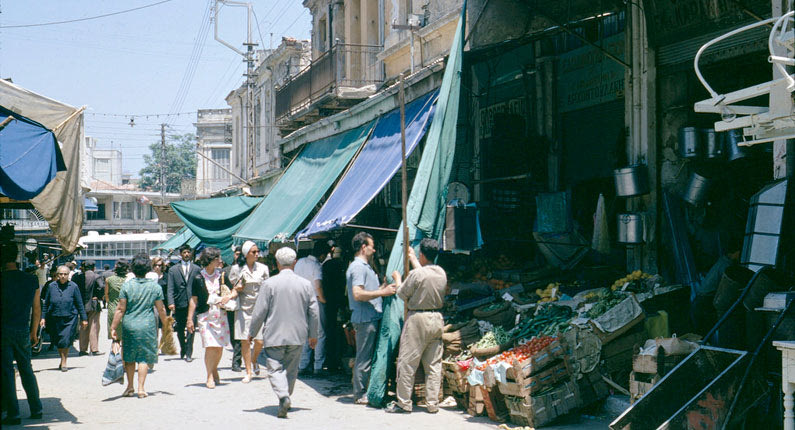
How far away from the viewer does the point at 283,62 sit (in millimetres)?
32188

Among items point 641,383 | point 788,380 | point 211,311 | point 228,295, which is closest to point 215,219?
point 228,295

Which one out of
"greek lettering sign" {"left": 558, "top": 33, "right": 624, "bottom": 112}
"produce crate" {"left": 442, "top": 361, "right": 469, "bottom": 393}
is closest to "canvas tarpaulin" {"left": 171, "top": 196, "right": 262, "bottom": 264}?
"greek lettering sign" {"left": 558, "top": 33, "right": 624, "bottom": 112}

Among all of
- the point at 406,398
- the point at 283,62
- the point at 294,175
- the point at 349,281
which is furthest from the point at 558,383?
the point at 283,62

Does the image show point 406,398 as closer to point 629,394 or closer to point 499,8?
point 629,394

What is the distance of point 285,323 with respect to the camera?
805 centimetres

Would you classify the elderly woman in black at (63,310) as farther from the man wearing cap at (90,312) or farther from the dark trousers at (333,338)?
the dark trousers at (333,338)

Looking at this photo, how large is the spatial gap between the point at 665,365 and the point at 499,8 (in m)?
6.16

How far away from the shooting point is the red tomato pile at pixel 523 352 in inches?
294

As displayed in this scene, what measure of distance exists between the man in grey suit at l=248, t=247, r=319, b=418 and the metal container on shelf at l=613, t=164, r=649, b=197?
443 centimetres

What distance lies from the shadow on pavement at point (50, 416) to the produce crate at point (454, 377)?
413 centimetres

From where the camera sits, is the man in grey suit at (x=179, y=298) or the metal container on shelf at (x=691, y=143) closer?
the metal container on shelf at (x=691, y=143)

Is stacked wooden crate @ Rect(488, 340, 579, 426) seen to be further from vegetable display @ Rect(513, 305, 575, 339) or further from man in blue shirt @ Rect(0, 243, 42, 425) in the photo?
man in blue shirt @ Rect(0, 243, 42, 425)

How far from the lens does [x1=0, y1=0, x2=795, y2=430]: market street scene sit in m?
6.90

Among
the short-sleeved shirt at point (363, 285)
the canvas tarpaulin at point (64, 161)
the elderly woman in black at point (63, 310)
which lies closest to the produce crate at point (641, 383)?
the short-sleeved shirt at point (363, 285)
